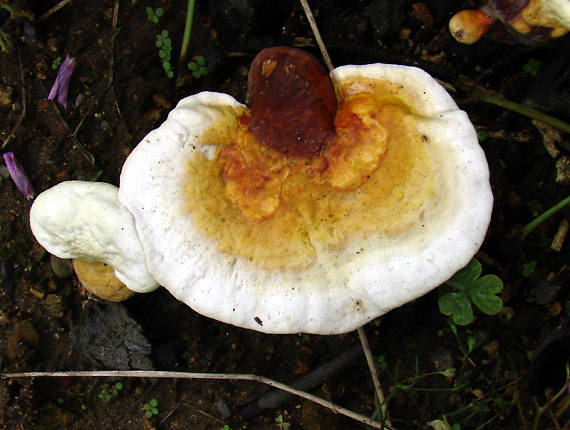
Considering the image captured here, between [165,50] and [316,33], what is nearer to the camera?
[316,33]

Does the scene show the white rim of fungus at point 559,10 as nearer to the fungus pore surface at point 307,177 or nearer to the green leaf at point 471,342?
the fungus pore surface at point 307,177

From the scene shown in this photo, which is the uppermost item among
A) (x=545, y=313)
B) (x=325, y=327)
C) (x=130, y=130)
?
(x=130, y=130)

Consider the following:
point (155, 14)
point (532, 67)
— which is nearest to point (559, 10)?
point (532, 67)

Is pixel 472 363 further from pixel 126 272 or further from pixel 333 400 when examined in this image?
pixel 126 272

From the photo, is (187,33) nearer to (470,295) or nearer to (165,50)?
(165,50)

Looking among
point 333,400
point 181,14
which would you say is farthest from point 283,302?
point 181,14

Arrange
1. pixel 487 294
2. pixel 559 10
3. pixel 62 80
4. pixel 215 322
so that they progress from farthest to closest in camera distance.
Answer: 1. pixel 215 322
2. pixel 62 80
3. pixel 487 294
4. pixel 559 10

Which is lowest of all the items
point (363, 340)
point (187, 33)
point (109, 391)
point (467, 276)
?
point (109, 391)
